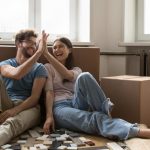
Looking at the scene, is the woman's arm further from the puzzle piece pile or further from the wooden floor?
the wooden floor

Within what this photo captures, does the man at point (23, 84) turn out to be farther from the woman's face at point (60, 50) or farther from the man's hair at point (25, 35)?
the woman's face at point (60, 50)

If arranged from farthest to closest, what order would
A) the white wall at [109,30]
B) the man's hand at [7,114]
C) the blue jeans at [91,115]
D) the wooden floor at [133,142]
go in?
1. the white wall at [109,30]
2. the man's hand at [7,114]
3. the blue jeans at [91,115]
4. the wooden floor at [133,142]

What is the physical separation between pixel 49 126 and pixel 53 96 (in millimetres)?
306

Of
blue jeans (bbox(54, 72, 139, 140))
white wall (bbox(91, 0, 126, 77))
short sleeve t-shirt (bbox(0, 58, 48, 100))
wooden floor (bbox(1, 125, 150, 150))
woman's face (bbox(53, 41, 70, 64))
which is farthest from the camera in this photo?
white wall (bbox(91, 0, 126, 77))

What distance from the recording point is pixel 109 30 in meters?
3.11

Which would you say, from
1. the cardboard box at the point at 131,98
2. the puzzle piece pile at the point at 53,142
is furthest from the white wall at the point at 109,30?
the puzzle piece pile at the point at 53,142

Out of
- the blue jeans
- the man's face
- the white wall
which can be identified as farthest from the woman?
the white wall

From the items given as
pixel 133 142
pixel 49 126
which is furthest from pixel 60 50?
pixel 133 142

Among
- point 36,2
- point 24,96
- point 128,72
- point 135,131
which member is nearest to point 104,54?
point 128,72

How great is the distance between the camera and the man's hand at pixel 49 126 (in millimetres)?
1925

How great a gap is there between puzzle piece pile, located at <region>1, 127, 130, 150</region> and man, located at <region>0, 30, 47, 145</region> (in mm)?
78

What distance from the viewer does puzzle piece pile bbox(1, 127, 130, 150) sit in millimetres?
1650

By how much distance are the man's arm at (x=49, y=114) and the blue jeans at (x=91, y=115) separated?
0.05m

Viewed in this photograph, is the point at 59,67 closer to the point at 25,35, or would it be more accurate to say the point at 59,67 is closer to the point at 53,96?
the point at 53,96
